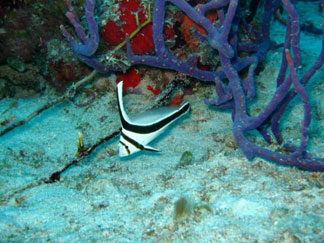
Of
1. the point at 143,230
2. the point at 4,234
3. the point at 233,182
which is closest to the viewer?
the point at 143,230

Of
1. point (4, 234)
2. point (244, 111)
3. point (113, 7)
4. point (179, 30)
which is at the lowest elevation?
point (4, 234)

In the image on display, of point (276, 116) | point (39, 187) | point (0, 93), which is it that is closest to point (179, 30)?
point (276, 116)

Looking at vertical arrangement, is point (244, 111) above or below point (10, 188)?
above

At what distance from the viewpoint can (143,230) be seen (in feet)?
6.53

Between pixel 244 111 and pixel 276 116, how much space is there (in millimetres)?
693

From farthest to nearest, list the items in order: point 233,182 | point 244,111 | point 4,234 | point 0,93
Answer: point 0,93 < point 244,111 < point 233,182 < point 4,234

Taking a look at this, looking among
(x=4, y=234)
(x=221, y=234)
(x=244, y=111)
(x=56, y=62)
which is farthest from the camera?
(x=56, y=62)

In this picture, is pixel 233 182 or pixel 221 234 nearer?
pixel 221 234

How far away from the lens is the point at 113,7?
3.88 m

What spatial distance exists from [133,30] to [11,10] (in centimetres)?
253

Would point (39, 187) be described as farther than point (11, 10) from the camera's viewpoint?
No

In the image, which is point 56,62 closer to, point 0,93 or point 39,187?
point 0,93

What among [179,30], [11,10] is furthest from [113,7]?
[11,10]

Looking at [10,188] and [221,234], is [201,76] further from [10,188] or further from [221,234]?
[10,188]
